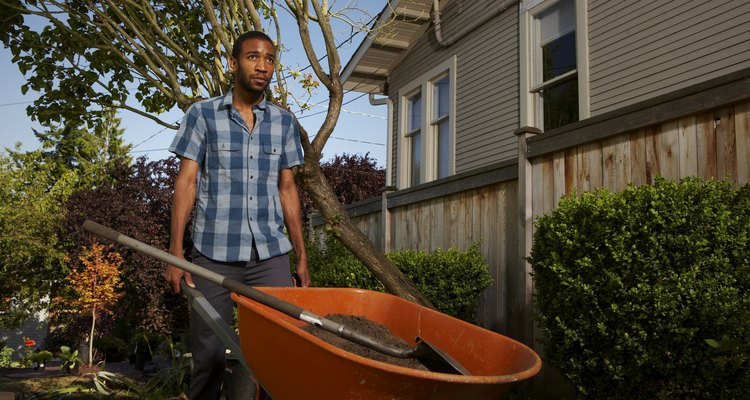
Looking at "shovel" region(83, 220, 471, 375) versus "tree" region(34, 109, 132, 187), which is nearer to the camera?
"shovel" region(83, 220, 471, 375)

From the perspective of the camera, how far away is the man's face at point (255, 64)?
3340 mm

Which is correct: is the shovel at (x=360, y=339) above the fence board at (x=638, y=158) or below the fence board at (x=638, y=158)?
below

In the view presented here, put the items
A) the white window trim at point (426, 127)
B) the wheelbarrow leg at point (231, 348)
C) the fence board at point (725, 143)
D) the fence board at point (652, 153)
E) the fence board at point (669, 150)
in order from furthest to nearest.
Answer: the white window trim at point (426, 127)
the fence board at point (652, 153)
the fence board at point (669, 150)
the fence board at point (725, 143)
the wheelbarrow leg at point (231, 348)

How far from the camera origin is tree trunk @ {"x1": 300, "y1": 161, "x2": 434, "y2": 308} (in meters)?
5.61

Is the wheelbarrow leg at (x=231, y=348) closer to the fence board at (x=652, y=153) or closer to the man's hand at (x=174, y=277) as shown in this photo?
the man's hand at (x=174, y=277)

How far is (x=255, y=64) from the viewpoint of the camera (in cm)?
336

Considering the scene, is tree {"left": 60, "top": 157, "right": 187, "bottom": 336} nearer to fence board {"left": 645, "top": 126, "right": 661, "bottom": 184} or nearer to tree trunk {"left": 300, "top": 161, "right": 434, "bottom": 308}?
tree trunk {"left": 300, "top": 161, "right": 434, "bottom": 308}

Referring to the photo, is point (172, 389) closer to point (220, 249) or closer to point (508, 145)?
point (220, 249)

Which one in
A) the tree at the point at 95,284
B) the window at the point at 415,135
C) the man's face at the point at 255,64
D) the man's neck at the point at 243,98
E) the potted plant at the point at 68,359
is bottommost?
the potted plant at the point at 68,359

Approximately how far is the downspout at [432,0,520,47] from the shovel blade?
782cm

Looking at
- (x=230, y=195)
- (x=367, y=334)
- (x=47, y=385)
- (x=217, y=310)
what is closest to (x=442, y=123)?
(x=47, y=385)

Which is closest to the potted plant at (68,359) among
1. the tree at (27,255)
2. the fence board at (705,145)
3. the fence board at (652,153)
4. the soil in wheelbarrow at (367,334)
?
the tree at (27,255)

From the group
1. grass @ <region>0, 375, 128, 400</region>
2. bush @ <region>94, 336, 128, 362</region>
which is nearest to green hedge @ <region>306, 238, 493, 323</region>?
grass @ <region>0, 375, 128, 400</region>

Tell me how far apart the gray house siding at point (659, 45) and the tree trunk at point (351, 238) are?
3595 mm
